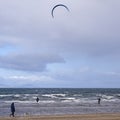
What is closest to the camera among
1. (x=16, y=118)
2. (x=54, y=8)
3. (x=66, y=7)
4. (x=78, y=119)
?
(x=66, y=7)

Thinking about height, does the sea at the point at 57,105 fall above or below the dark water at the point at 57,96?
below

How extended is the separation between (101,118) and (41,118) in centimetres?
508

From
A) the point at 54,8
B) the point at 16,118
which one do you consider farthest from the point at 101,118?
the point at 54,8

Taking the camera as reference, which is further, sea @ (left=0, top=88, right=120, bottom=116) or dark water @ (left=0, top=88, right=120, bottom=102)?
dark water @ (left=0, top=88, right=120, bottom=102)

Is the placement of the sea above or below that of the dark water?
below

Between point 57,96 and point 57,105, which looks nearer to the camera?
point 57,105

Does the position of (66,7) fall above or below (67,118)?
above

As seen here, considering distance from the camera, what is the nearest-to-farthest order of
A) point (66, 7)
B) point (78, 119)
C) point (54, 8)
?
point (66, 7), point (54, 8), point (78, 119)

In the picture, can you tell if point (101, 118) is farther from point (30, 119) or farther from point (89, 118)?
point (30, 119)

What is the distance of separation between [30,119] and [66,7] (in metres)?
16.4

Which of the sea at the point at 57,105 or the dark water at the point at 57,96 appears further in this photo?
the dark water at the point at 57,96

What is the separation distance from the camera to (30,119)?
34469mm

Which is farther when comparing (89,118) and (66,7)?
(89,118)

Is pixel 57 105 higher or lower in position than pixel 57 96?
lower
